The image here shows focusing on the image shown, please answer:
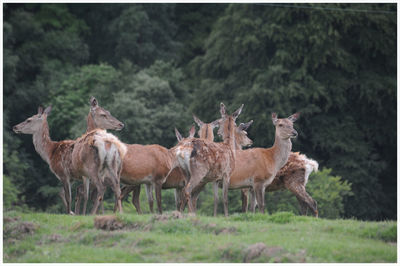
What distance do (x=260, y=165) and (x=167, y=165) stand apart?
5.82ft

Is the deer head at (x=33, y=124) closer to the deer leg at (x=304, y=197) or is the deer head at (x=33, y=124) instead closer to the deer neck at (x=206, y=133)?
the deer neck at (x=206, y=133)

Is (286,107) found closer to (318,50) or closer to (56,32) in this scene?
(318,50)

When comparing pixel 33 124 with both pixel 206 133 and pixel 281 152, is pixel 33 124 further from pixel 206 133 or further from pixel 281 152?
pixel 281 152

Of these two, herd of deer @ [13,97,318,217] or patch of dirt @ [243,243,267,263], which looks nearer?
patch of dirt @ [243,243,267,263]

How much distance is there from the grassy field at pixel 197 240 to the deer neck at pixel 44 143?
2.49 meters

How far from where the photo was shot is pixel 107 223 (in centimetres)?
1116

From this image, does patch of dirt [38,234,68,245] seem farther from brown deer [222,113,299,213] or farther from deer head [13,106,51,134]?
brown deer [222,113,299,213]

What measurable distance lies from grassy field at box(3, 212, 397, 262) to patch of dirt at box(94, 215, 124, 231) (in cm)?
3

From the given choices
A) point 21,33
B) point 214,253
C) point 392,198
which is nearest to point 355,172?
point 392,198

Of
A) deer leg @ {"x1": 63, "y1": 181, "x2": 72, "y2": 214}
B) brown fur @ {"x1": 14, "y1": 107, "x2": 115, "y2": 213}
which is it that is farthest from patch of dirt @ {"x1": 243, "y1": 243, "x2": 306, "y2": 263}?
deer leg @ {"x1": 63, "y1": 181, "x2": 72, "y2": 214}

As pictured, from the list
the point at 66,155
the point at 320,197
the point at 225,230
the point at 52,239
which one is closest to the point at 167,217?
the point at 225,230

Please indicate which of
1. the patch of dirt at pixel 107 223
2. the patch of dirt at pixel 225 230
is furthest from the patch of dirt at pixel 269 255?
the patch of dirt at pixel 107 223

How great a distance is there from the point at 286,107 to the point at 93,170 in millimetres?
17080

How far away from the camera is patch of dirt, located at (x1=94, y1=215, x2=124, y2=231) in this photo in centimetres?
1114
